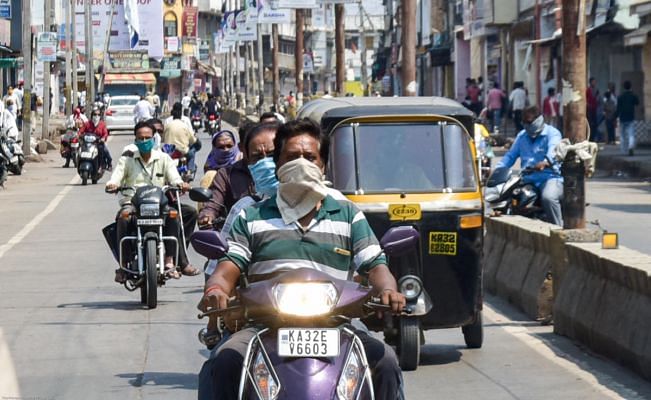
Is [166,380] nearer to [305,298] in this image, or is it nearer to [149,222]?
[149,222]

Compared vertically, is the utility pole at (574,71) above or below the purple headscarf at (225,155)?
above

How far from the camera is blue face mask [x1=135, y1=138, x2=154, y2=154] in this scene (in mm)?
14484

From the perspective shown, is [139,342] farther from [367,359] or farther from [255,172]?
[367,359]

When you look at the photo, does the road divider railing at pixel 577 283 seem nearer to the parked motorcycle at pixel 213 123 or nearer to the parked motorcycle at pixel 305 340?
the parked motorcycle at pixel 305 340

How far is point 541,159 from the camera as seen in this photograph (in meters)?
16.8

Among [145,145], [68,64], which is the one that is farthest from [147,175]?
[68,64]

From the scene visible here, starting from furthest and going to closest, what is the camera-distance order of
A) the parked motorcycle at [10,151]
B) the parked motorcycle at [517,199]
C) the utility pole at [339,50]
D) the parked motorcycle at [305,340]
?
the utility pole at [339,50]
the parked motorcycle at [10,151]
the parked motorcycle at [517,199]
the parked motorcycle at [305,340]

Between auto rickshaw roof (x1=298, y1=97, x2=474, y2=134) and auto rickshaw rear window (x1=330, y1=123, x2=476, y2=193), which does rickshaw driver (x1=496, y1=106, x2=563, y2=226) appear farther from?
auto rickshaw rear window (x1=330, y1=123, x2=476, y2=193)

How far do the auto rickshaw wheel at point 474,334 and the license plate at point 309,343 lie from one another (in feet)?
18.7

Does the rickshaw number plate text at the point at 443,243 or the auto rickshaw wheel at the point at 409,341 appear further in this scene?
the rickshaw number plate text at the point at 443,243

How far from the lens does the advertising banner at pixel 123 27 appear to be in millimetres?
94188

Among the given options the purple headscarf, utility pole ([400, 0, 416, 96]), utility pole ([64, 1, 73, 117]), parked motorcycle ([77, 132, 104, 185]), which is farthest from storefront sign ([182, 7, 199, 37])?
the purple headscarf

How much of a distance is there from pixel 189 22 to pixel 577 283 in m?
119

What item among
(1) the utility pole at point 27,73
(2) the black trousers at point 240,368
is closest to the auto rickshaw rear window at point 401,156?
(2) the black trousers at point 240,368
